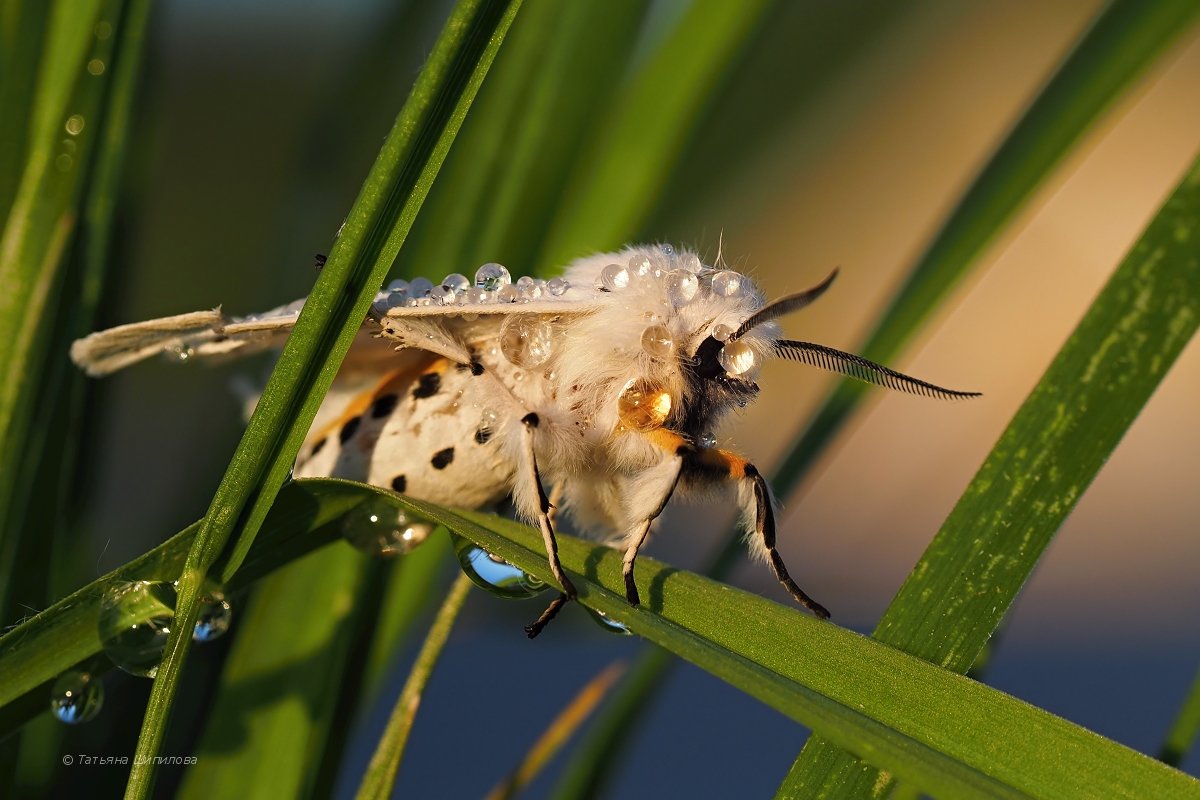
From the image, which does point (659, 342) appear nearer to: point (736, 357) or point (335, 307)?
point (736, 357)

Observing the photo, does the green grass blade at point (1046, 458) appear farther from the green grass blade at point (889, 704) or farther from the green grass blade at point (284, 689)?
the green grass blade at point (284, 689)

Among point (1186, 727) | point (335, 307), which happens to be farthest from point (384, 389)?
point (1186, 727)

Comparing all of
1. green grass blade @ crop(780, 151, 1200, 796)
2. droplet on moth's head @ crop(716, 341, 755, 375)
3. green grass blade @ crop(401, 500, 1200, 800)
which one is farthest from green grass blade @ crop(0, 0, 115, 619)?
green grass blade @ crop(780, 151, 1200, 796)

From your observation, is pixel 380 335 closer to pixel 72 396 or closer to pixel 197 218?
pixel 72 396

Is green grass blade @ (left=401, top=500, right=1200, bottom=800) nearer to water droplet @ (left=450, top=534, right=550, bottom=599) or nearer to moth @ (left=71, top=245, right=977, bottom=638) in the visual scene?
water droplet @ (left=450, top=534, right=550, bottom=599)

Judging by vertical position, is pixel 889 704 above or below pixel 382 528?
above

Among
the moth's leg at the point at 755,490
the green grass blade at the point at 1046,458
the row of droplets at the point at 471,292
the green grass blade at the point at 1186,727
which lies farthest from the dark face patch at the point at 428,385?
the green grass blade at the point at 1186,727
